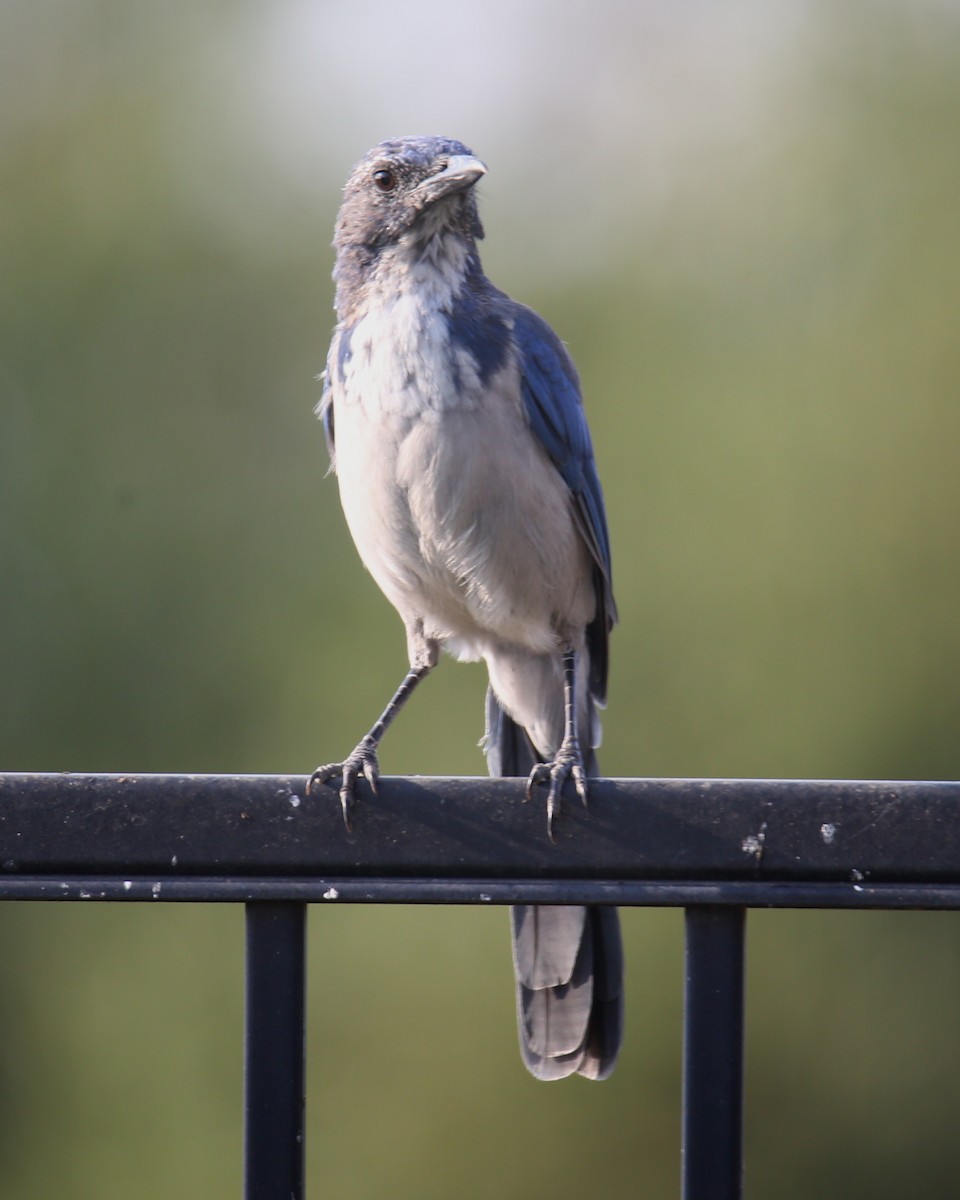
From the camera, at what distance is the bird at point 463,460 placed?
3732 millimetres

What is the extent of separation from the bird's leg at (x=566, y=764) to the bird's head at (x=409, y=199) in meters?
1.31

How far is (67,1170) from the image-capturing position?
37.8ft

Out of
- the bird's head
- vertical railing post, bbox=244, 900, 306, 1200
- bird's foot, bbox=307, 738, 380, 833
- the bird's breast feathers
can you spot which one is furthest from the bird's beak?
vertical railing post, bbox=244, 900, 306, 1200

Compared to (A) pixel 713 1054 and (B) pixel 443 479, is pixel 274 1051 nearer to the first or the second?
(A) pixel 713 1054

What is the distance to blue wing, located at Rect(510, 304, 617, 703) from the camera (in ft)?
13.1

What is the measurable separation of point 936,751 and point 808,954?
184 centimetres

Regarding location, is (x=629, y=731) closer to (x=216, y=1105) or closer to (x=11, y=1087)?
(x=216, y=1105)

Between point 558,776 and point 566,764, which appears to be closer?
point 558,776

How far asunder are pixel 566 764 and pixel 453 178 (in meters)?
1.79

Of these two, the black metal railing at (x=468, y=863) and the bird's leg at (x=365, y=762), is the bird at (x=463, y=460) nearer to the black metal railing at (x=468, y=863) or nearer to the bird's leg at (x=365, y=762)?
the bird's leg at (x=365, y=762)

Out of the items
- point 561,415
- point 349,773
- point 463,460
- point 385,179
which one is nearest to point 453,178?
point 385,179

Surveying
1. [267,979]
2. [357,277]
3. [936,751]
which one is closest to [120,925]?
[936,751]

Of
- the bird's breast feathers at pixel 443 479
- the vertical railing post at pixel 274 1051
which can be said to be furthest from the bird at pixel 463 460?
the vertical railing post at pixel 274 1051

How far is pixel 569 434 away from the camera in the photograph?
162 inches
